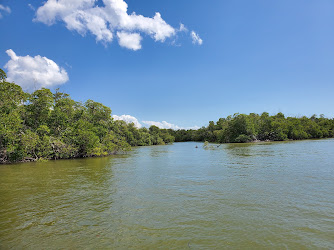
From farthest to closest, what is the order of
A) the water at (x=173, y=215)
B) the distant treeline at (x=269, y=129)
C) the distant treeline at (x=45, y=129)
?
the distant treeline at (x=269, y=129) < the distant treeline at (x=45, y=129) < the water at (x=173, y=215)

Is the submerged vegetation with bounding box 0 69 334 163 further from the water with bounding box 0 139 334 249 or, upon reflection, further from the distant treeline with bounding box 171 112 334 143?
the distant treeline with bounding box 171 112 334 143

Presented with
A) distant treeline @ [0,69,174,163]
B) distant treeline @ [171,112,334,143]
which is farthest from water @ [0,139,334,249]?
distant treeline @ [171,112,334,143]

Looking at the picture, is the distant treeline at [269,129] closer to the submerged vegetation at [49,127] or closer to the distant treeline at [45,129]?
the submerged vegetation at [49,127]

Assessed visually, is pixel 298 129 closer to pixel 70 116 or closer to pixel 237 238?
pixel 70 116

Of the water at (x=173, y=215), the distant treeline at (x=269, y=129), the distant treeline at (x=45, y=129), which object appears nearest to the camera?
the water at (x=173, y=215)

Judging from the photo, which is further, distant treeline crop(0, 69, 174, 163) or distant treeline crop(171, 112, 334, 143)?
distant treeline crop(171, 112, 334, 143)

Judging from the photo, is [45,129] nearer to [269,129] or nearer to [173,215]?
[173,215]

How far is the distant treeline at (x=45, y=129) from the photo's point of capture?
2533 centimetres

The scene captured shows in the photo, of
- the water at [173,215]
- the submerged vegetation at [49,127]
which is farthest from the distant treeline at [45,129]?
the water at [173,215]

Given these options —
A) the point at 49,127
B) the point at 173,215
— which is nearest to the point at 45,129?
the point at 49,127

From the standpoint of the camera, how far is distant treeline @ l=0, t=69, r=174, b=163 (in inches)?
997

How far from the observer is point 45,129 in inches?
1133

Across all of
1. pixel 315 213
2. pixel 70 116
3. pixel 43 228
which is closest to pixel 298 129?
pixel 70 116

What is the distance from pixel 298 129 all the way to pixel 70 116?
8559 cm
